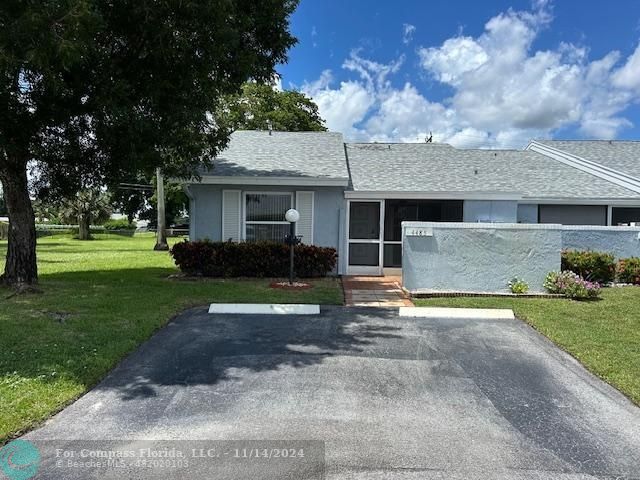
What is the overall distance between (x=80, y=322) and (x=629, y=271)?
39.1 feet

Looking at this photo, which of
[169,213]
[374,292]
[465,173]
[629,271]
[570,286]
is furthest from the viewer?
[169,213]

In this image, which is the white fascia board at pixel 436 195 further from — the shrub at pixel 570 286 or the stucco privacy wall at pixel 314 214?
the shrub at pixel 570 286

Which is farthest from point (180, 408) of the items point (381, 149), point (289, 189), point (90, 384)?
point (381, 149)

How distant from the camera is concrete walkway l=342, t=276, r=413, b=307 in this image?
9750 millimetres

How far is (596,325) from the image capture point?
783cm

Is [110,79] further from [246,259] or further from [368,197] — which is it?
[368,197]

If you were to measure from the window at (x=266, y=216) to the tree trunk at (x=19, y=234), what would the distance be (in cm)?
518

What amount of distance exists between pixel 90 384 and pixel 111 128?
5.10m

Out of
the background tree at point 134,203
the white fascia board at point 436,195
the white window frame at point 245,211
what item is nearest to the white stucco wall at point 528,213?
the white fascia board at point 436,195

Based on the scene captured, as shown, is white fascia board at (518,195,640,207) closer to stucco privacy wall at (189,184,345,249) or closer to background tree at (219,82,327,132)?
stucco privacy wall at (189,184,345,249)

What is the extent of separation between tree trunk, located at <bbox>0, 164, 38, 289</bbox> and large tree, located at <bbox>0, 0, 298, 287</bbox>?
0.07ft

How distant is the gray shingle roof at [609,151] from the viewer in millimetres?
17875

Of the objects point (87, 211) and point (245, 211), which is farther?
point (87, 211)

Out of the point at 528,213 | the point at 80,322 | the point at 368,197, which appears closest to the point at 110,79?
the point at 80,322
